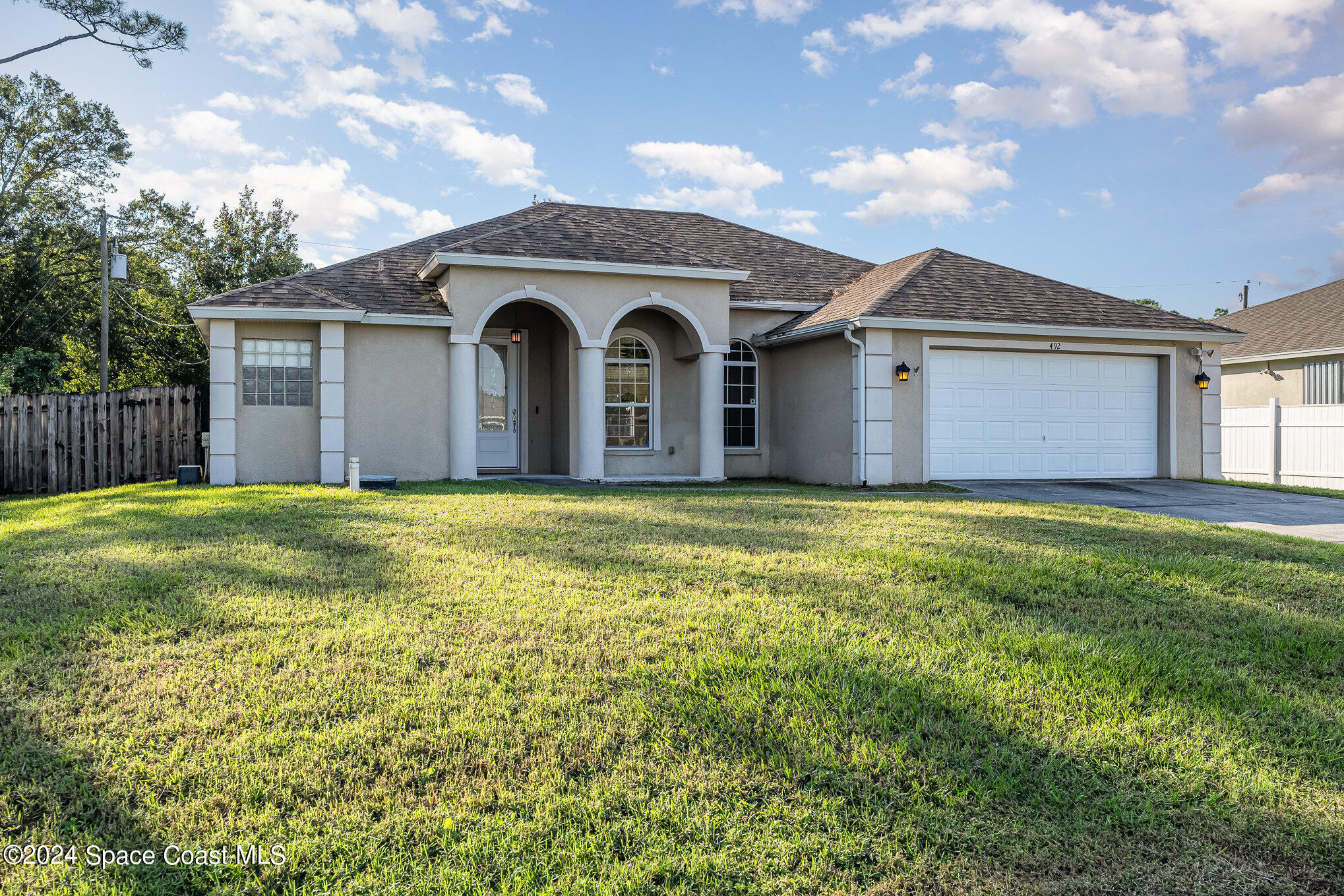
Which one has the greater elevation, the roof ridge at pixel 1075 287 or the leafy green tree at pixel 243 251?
the leafy green tree at pixel 243 251

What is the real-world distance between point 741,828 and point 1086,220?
24.2m

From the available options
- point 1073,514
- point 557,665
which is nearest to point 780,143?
point 1073,514

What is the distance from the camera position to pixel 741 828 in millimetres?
2850

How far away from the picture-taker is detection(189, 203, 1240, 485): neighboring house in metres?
13.0

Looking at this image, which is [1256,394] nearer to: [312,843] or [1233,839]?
[1233,839]

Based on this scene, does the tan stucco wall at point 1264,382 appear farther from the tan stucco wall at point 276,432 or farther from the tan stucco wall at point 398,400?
the tan stucco wall at point 276,432

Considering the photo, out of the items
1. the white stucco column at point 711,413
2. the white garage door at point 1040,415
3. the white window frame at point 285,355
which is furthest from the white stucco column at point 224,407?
the white garage door at point 1040,415

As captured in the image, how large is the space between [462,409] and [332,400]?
205 cm

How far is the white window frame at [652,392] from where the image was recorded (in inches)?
593

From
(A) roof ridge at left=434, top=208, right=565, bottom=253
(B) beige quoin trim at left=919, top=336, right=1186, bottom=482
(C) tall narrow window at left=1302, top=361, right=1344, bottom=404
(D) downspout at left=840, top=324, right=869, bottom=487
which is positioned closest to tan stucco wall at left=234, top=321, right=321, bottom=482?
(A) roof ridge at left=434, top=208, right=565, bottom=253

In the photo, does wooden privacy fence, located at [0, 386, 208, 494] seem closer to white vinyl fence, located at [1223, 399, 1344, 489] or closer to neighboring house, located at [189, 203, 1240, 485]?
neighboring house, located at [189, 203, 1240, 485]

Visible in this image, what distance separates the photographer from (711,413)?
14.4 metres

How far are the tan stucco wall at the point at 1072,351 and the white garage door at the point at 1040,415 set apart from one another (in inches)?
6.4

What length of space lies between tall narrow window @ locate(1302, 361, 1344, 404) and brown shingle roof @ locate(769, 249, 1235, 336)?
21.4 ft
